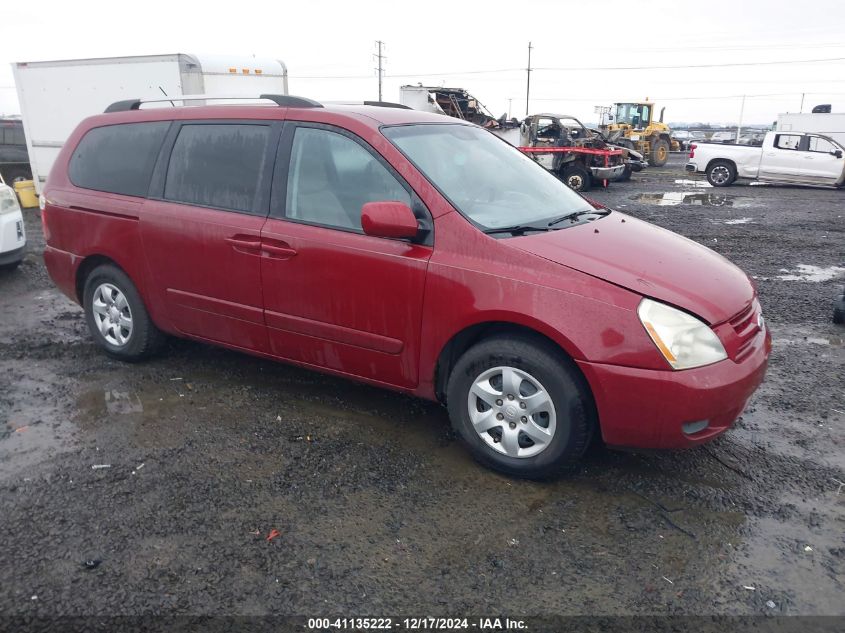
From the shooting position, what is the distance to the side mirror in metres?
3.37

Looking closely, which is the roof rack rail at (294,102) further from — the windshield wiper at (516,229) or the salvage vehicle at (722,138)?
the salvage vehicle at (722,138)

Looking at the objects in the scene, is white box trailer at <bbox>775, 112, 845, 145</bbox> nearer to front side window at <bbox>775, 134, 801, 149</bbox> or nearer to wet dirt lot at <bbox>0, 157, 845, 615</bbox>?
front side window at <bbox>775, 134, 801, 149</bbox>

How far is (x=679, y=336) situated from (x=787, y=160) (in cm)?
1961

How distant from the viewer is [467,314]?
3.34 meters

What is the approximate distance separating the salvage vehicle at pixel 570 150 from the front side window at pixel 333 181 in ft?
47.9

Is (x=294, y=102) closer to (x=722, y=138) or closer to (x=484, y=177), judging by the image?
(x=484, y=177)

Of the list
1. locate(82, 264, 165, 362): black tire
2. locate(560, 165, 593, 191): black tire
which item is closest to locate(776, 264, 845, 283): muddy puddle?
locate(82, 264, 165, 362): black tire

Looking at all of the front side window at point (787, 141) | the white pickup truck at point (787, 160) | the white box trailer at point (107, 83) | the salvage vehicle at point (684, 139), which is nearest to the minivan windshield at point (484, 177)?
the white box trailer at point (107, 83)

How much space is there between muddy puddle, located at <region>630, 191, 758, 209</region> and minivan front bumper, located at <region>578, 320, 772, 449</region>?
13044mm

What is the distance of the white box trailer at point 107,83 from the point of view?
411 inches

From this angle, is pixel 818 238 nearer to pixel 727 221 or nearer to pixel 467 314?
pixel 727 221

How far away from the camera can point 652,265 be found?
3.32 m

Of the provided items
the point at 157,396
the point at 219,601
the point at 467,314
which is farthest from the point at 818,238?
the point at 219,601

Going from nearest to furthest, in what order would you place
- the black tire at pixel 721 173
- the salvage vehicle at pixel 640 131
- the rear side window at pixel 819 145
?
the rear side window at pixel 819 145 → the black tire at pixel 721 173 → the salvage vehicle at pixel 640 131
